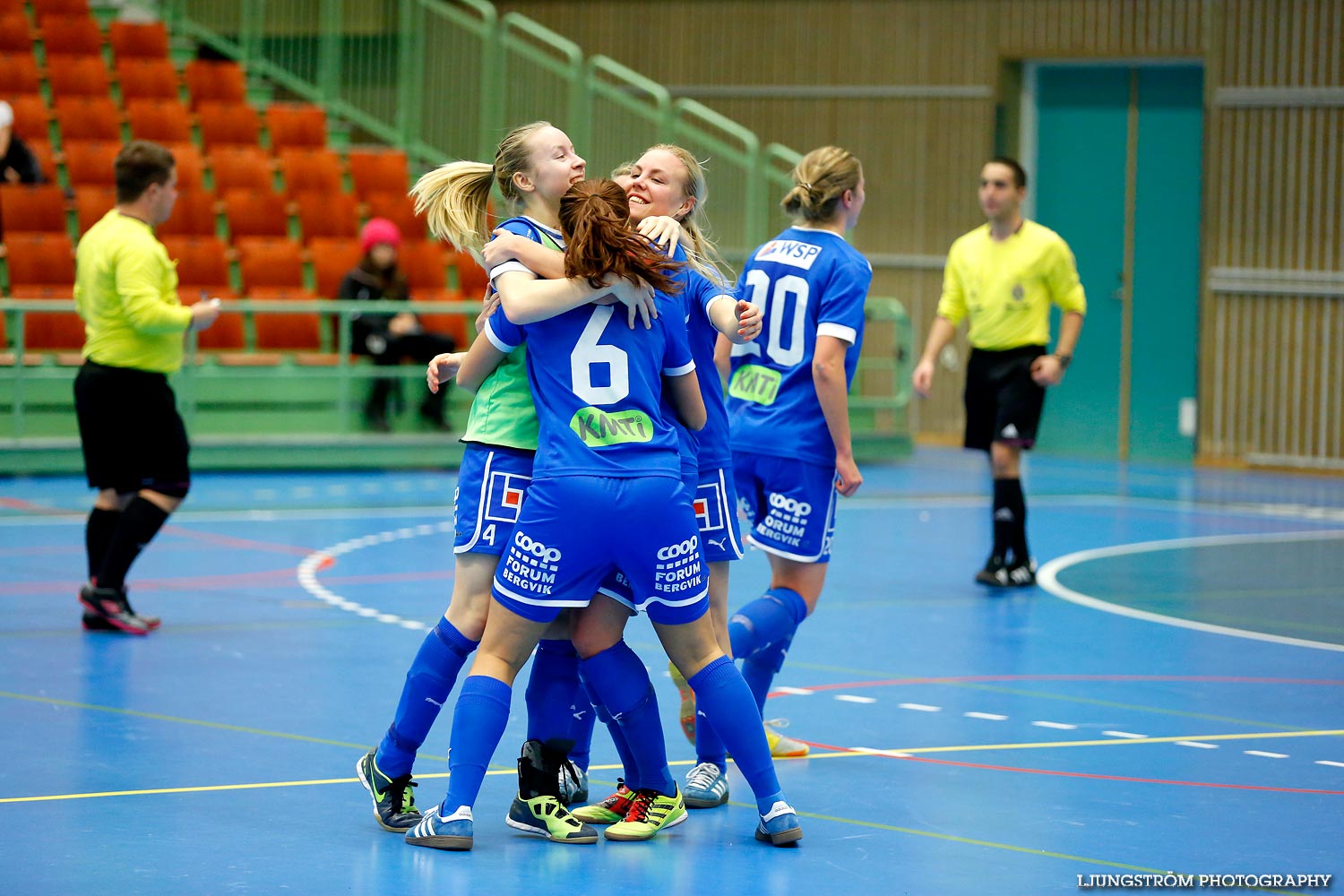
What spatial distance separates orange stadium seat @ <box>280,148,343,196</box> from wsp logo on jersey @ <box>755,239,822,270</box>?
34.1ft

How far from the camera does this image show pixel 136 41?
1595 centimetres

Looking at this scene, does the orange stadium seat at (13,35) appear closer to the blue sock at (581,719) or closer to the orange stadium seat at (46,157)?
the orange stadium seat at (46,157)

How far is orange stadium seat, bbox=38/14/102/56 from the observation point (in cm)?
1562

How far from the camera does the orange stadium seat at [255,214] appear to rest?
573 inches

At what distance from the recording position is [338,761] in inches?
197

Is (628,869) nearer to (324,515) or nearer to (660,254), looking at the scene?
(660,254)

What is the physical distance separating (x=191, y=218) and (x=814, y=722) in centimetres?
1003

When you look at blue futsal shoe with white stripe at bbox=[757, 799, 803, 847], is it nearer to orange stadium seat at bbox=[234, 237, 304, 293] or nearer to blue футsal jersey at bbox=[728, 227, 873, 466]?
blue футsal jersey at bbox=[728, 227, 873, 466]

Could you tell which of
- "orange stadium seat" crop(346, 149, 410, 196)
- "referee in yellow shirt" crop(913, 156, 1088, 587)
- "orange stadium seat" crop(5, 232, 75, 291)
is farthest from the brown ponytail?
"orange stadium seat" crop(346, 149, 410, 196)

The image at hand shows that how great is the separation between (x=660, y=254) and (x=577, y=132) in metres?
11.2

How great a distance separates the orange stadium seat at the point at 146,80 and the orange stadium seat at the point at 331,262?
2394 mm

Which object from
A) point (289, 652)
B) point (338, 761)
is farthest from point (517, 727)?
point (289, 652)

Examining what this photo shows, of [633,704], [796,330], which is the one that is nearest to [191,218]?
[796,330]

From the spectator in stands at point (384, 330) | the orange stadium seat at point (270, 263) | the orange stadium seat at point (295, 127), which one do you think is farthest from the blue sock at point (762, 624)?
the orange stadium seat at point (295, 127)
